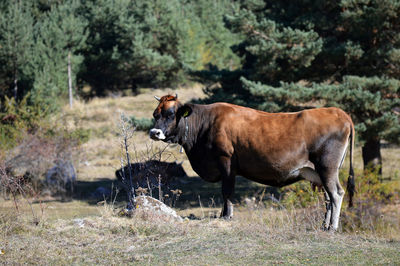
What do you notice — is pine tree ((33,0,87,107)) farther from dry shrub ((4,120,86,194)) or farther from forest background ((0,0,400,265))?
dry shrub ((4,120,86,194))

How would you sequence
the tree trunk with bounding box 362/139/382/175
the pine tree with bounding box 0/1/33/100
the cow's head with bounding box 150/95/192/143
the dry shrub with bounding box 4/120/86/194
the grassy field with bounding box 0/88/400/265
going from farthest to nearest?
the pine tree with bounding box 0/1/33/100, the dry shrub with bounding box 4/120/86/194, the tree trunk with bounding box 362/139/382/175, the cow's head with bounding box 150/95/192/143, the grassy field with bounding box 0/88/400/265

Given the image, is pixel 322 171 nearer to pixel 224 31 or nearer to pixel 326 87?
pixel 326 87

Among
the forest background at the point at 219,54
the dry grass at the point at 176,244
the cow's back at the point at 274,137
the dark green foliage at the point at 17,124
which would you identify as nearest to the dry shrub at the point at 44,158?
the dark green foliage at the point at 17,124

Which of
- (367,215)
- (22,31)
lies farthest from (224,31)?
(367,215)

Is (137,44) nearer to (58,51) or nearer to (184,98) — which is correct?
(184,98)

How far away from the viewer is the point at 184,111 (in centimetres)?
927

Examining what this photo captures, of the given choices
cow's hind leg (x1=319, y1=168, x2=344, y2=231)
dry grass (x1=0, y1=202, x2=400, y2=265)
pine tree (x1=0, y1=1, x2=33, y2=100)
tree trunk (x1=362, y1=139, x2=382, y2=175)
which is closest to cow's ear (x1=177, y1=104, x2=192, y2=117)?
dry grass (x1=0, y1=202, x2=400, y2=265)

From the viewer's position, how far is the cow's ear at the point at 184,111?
9.23 metres

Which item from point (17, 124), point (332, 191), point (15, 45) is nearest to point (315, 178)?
point (332, 191)

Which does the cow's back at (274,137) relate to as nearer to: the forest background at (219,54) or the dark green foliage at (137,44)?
the forest background at (219,54)

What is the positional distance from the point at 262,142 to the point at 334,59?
1082 centimetres

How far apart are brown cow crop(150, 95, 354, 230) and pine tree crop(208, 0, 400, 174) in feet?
25.5

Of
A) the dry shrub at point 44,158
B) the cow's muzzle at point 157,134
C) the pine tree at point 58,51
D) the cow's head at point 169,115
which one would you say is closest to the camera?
the cow's muzzle at point 157,134

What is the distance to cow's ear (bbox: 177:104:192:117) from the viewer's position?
9234mm
